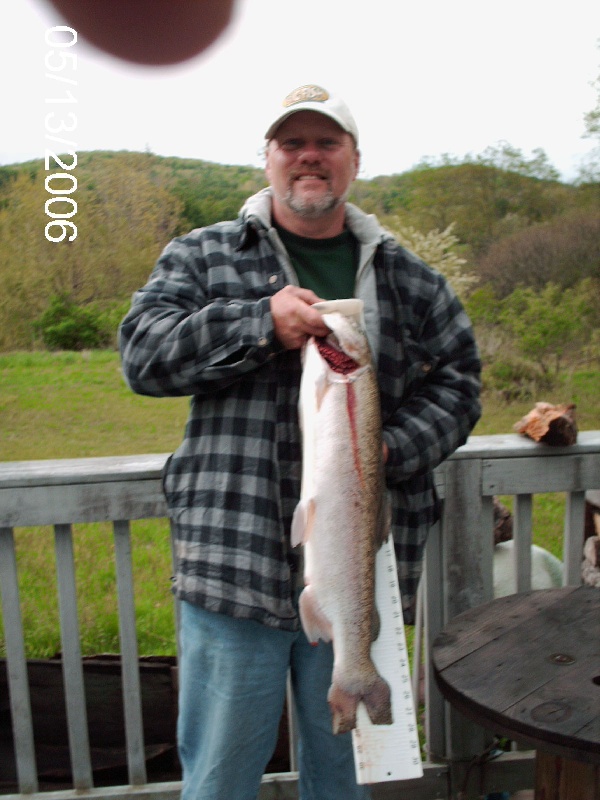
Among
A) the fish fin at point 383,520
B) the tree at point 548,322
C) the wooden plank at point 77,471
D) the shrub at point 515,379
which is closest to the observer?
the fish fin at point 383,520

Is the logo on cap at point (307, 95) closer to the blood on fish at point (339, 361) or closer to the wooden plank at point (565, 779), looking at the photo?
the blood on fish at point (339, 361)

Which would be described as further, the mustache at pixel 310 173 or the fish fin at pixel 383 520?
the mustache at pixel 310 173

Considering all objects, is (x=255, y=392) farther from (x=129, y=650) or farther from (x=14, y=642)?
(x=14, y=642)

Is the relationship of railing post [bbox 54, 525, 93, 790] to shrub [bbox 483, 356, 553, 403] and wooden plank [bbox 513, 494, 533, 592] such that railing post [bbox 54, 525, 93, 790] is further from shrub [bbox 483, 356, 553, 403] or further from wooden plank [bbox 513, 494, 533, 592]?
shrub [bbox 483, 356, 553, 403]

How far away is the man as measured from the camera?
1.41 meters

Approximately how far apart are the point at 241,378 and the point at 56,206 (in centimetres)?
481

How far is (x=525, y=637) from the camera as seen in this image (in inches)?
61.9

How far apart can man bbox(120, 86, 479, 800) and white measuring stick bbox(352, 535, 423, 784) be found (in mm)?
201

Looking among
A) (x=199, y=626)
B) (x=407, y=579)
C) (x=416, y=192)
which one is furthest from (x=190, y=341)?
(x=416, y=192)

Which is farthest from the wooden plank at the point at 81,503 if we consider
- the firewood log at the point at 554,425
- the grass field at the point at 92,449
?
the grass field at the point at 92,449

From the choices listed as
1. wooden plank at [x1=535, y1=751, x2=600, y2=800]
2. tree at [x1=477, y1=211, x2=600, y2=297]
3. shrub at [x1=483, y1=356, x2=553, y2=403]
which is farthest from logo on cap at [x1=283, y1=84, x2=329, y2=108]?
tree at [x1=477, y1=211, x2=600, y2=297]

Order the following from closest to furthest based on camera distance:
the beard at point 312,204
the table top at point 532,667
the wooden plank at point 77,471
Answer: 1. the table top at point 532,667
2. the beard at point 312,204
3. the wooden plank at point 77,471

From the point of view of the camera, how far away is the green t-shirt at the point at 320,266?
62.4 inches

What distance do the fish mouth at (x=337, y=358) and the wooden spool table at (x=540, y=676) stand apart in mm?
705
